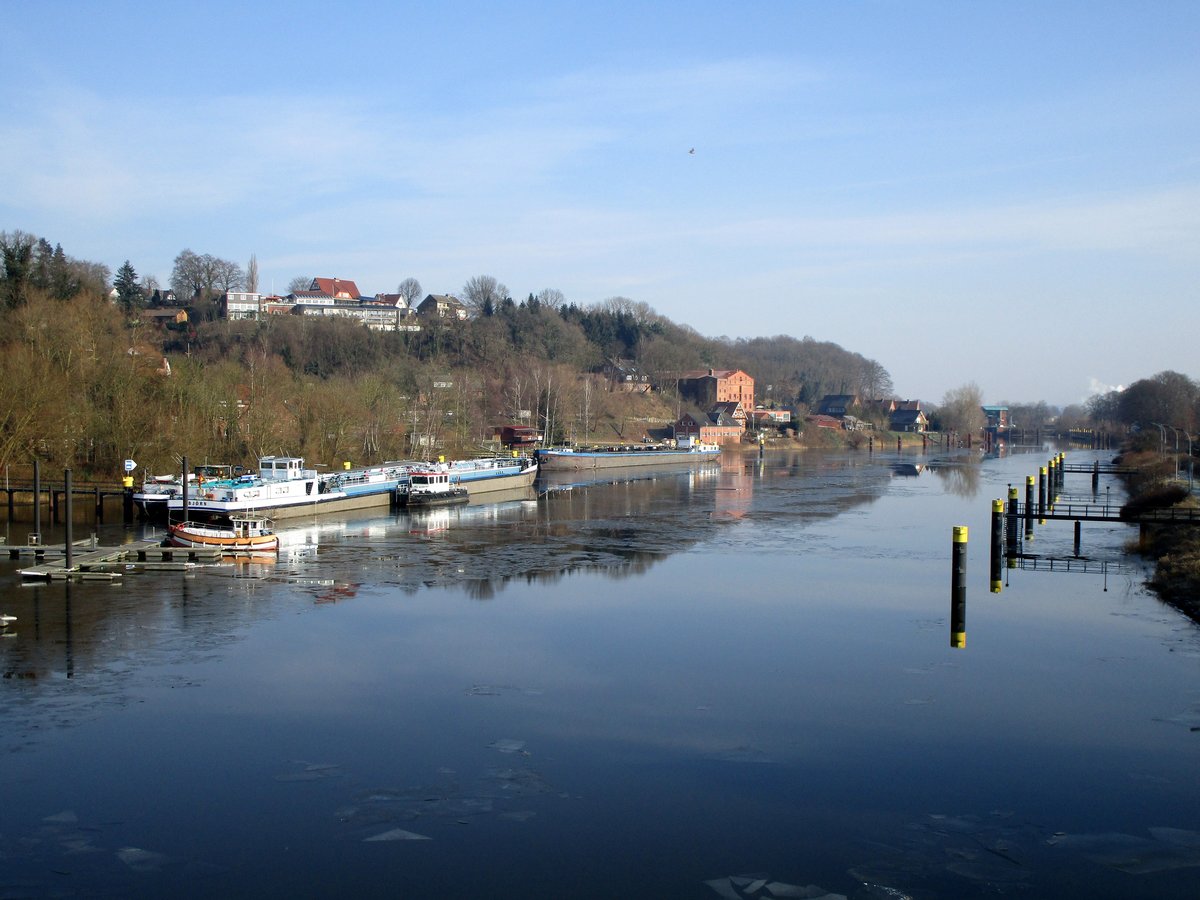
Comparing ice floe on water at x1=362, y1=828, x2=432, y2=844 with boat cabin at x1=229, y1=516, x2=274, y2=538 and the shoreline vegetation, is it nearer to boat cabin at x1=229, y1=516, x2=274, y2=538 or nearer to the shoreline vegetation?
the shoreline vegetation

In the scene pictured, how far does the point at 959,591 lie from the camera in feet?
64.4

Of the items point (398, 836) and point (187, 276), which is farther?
point (187, 276)

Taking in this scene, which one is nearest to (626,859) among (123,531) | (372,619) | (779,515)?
(372,619)

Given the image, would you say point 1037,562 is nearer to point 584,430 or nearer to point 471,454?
point 471,454

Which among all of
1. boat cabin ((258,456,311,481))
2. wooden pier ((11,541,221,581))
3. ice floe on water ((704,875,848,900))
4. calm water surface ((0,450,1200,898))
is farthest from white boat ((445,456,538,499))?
ice floe on water ((704,875,848,900))

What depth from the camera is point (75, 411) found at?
41.0 meters

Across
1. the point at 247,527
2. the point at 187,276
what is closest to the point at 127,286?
the point at 187,276

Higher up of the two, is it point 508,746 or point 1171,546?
point 1171,546

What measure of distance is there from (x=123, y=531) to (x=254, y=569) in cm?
919

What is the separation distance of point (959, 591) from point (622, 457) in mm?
56829

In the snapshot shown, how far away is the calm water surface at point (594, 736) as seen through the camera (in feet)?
34.6

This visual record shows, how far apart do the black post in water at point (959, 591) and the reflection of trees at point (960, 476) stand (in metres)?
34.6

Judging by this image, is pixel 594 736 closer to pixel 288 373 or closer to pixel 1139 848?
pixel 1139 848

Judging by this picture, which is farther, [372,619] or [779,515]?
[779,515]
